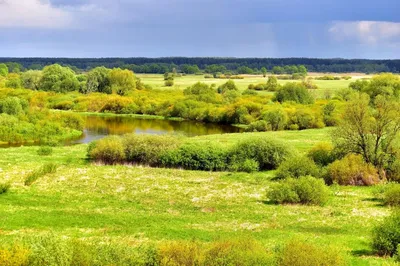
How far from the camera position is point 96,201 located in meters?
30.3

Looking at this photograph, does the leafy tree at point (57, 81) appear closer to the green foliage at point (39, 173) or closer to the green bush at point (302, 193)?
the green foliage at point (39, 173)

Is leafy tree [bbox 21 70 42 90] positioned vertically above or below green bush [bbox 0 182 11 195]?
above

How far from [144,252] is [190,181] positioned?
67.2ft

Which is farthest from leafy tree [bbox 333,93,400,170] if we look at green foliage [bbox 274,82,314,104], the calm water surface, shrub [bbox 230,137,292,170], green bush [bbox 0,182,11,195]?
green foliage [bbox 274,82,314,104]

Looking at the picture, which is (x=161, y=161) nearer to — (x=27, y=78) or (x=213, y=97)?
(x=213, y=97)

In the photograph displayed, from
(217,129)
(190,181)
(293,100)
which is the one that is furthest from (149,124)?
(190,181)

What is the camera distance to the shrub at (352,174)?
37.7 m

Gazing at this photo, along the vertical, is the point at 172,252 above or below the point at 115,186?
above

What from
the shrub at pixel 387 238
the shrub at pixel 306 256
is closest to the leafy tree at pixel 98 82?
the shrub at pixel 387 238

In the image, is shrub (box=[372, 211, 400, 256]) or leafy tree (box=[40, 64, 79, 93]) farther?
leafy tree (box=[40, 64, 79, 93])

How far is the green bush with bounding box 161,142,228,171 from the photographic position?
44463mm

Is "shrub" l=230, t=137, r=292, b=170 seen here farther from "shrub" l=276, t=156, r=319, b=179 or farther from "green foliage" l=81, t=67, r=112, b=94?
"green foliage" l=81, t=67, r=112, b=94

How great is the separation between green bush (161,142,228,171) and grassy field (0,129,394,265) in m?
3.18

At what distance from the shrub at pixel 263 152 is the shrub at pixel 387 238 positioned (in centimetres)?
2288
